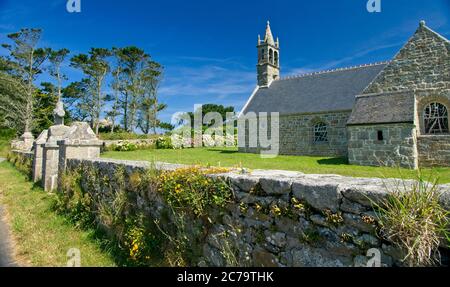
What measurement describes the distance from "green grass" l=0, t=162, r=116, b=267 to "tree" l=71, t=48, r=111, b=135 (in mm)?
32730

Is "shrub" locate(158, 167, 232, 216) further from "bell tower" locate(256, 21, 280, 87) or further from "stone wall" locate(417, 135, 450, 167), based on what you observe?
"bell tower" locate(256, 21, 280, 87)

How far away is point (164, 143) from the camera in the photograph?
26.6 meters

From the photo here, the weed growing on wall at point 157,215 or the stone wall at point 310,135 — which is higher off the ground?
the stone wall at point 310,135

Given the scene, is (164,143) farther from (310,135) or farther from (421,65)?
(421,65)

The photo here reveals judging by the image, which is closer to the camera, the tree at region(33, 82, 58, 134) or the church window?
the church window

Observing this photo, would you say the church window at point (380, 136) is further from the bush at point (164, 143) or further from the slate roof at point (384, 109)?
the bush at point (164, 143)

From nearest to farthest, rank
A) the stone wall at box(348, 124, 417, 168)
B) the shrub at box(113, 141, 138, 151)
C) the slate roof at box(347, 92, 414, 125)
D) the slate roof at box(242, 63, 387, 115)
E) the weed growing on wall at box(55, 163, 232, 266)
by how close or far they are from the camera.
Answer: the weed growing on wall at box(55, 163, 232, 266) < the stone wall at box(348, 124, 417, 168) < the slate roof at box(347, 92, 414, 125) < the slate roof at box(242, 63, 387, 115) < the shrub at box(113, 141, 138, 151)

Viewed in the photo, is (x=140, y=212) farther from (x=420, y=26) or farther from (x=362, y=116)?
(x=420, y=26)

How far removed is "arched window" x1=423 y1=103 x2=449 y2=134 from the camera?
12.5 m

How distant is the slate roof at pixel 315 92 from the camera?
1778 cm

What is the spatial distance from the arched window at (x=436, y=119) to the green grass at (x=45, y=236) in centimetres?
1471

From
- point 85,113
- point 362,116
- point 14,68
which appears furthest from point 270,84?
point 14,68

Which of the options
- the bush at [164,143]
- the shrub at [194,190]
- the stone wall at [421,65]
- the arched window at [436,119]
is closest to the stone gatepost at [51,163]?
the shrub at [194,190]

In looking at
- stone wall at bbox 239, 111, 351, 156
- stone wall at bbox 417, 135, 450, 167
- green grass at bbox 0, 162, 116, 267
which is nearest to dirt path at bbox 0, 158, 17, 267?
green grass at bbox 0, 162, 116, 267
